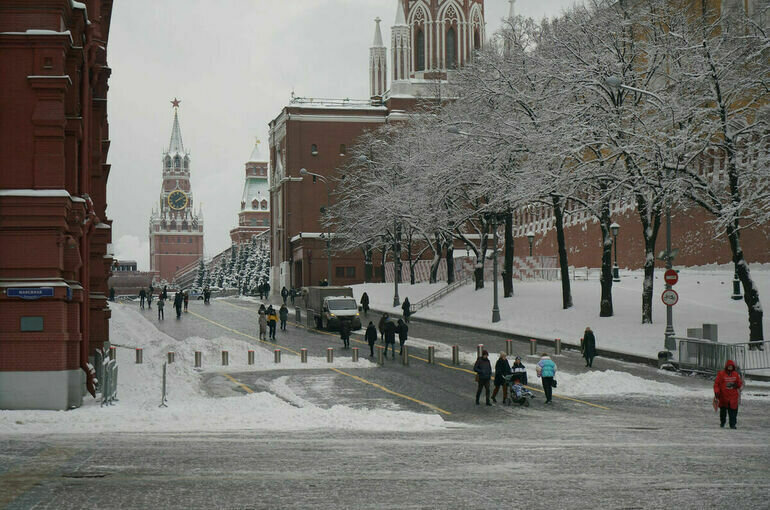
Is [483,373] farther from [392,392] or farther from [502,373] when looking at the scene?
[392,392]

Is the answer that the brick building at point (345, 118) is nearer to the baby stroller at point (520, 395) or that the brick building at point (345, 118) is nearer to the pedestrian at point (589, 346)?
the pedestrian at point (589, 346)

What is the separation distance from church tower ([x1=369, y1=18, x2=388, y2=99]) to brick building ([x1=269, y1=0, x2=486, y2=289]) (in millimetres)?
10502

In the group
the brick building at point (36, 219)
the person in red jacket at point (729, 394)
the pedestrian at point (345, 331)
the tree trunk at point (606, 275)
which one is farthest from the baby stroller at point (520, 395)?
the tree trunk at point (606, 275)

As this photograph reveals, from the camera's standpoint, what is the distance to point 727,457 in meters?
15.5

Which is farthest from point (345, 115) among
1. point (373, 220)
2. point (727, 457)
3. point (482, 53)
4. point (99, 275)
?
point (727, 457)

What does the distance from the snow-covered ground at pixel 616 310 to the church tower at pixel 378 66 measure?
178ft

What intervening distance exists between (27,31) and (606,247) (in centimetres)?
2787

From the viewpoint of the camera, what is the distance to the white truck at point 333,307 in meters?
48.2

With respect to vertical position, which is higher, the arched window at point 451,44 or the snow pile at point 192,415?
the arched window at point 451,44

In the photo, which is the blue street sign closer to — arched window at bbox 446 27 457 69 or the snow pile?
the snow pile

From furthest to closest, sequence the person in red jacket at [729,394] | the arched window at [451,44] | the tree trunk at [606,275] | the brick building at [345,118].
Answer: the arched window at [451,44] → the brick building at [345,118] → the tree trunk at [606,275] → the person in red jacket at [729,394]

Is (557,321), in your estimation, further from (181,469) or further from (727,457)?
(181,469)

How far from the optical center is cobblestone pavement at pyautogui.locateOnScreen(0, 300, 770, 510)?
12.1 m

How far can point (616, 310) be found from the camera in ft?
148
